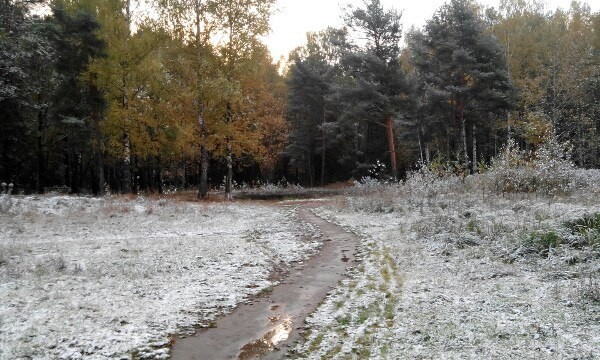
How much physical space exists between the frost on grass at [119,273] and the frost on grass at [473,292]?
223 cm

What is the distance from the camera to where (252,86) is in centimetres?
2691

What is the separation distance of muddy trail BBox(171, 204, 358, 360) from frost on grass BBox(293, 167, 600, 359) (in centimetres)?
35

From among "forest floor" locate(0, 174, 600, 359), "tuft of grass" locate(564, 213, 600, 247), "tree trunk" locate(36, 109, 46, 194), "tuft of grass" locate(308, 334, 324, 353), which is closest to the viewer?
"forest floor" locate(0, 174, 600, 359)

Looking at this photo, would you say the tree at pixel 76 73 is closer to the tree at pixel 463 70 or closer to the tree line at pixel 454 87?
the tree line at pixel 454 87

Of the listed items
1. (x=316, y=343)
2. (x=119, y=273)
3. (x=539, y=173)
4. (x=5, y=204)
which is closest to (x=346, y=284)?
(x=316, y=343)

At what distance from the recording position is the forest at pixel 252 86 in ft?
79.6

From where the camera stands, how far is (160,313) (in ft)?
21.9

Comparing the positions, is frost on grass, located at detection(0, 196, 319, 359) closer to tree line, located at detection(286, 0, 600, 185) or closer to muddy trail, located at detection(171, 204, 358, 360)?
muddy trail, located at detection(171, 204, 358, 360)

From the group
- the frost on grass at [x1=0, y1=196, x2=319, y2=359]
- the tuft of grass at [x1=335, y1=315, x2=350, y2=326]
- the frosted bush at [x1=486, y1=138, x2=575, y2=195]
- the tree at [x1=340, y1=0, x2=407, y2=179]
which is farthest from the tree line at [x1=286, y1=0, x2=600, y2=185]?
the tuft of grass at [x1=335, y1=315, x2=350, y2=326]

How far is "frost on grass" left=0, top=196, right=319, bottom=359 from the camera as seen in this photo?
5641 mm

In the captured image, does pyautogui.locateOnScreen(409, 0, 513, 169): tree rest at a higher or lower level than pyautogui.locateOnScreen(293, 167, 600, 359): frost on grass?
higher

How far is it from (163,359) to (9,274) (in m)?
4.87

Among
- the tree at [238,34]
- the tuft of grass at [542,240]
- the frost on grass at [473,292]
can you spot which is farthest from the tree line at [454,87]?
the tuft of grass at [542,240]

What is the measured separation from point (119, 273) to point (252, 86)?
20.1 meters
